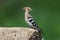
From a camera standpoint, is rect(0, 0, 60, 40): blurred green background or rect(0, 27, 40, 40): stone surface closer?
rect(0, 27, 40, 40): stone surface

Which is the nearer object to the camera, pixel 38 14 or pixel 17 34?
pixel 17 34

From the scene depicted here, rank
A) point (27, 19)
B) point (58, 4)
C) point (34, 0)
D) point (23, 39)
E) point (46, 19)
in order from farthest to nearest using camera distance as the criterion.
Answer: point (34, 0), point (58, 4), point (46, 19), point (27, 19), point (23, 39)

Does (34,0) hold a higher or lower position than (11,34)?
higher

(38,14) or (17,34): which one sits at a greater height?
(38,14)

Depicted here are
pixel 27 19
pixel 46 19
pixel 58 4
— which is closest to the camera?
pixel 27 19

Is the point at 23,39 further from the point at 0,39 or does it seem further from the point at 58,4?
the point at 58,4

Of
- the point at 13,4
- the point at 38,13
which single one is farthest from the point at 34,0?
the point at 38,13
